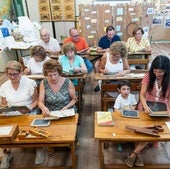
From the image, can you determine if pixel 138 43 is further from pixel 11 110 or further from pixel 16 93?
pixel 11 110

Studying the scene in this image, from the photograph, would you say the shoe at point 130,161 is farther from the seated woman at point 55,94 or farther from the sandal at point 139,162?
the seated woman at point 55,94

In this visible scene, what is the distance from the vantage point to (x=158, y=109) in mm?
1915

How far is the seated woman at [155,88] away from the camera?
6.43 feet

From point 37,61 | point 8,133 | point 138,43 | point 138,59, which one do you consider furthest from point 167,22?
point 8,133

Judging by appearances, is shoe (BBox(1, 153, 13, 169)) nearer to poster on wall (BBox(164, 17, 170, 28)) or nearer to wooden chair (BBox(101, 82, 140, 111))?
wooden chair (BBox(101, 82, 140, 111))

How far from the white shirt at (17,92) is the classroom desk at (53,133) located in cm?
33

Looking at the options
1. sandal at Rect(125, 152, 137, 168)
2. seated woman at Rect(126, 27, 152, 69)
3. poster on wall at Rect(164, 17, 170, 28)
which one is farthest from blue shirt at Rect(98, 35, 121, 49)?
poster on wall at Rect(164, 17, 170, 28)

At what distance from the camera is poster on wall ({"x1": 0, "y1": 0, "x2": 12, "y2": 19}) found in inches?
230

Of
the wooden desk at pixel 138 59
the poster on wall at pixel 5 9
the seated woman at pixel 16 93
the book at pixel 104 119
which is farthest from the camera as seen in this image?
the poster on wall at pixel 5 9

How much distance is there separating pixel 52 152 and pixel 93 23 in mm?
4066

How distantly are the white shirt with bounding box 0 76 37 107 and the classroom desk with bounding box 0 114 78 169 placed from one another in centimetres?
33

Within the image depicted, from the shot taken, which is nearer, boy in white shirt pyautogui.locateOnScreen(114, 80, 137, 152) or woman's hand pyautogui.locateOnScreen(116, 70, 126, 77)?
boy in white shirt pyautogui.locateOnScreen(114, 80, 137, 152)

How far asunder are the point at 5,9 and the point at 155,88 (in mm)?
5503

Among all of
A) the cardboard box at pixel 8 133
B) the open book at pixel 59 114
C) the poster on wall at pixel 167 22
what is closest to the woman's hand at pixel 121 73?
the open book at pixel 59 114
